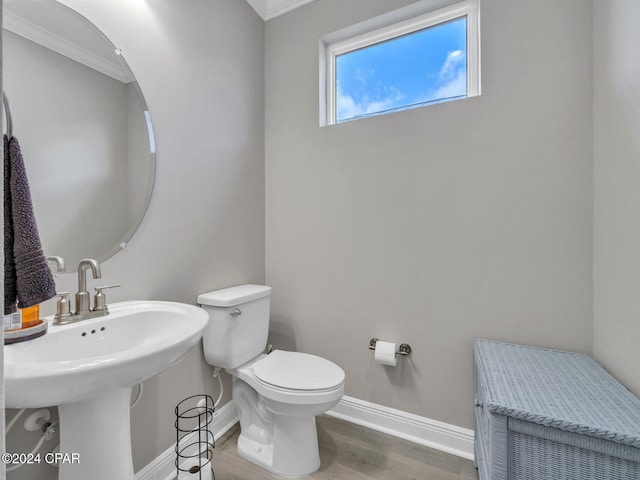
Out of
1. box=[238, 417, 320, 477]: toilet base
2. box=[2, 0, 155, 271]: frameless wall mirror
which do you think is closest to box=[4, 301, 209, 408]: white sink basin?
box=[2, 0, 155, 271]: frameless wall mirror

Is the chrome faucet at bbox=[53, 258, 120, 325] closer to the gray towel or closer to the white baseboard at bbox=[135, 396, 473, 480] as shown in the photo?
the gray towel

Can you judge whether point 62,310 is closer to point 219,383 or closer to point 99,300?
point 99,300

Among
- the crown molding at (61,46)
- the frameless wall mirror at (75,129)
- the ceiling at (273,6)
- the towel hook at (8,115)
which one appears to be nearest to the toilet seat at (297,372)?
the frameless wall mirror at (75,129)

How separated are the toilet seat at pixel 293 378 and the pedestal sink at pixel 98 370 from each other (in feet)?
1.66

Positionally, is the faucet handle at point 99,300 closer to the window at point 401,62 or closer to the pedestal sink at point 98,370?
the pedestal sink at point 98,370

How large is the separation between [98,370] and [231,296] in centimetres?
84

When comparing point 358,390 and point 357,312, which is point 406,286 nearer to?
point 357,312

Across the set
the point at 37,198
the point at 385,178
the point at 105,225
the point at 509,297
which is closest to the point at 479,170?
the point at 385,178

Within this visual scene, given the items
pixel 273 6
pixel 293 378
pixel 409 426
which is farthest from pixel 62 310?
pixel 273 6

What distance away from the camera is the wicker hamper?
835 mm

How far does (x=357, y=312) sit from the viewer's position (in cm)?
183

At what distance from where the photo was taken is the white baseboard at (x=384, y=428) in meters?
1.40

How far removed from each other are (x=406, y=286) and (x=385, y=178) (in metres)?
0.61

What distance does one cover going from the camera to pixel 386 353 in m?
1.65
